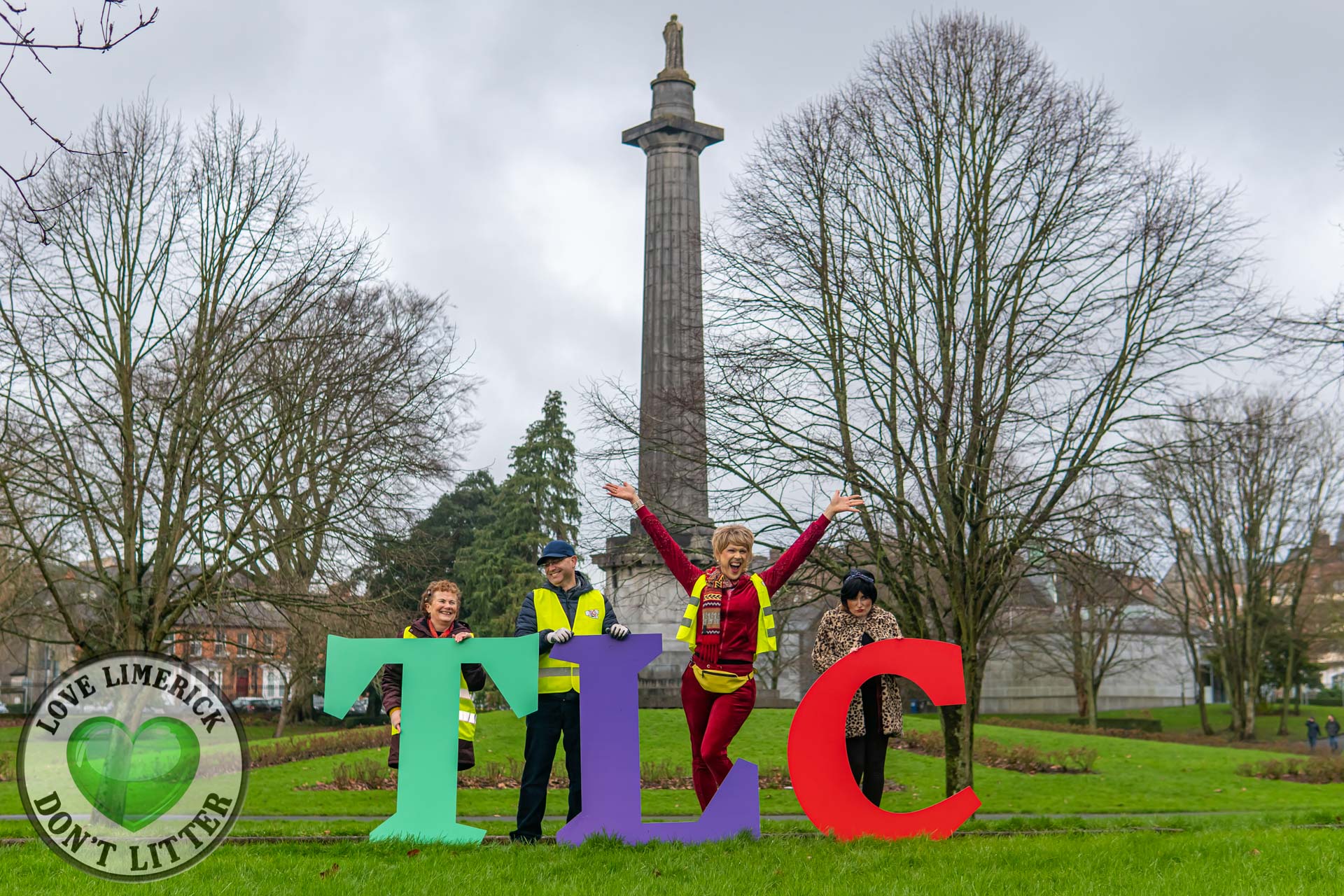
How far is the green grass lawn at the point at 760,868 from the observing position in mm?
6117

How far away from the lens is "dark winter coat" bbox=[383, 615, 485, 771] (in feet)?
26.7

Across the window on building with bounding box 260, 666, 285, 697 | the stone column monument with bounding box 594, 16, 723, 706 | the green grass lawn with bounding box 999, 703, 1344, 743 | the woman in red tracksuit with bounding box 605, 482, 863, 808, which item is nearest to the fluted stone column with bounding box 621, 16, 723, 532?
the stone column monument with bounding box 594, 16, 723, 706

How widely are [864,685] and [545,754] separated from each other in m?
2.29

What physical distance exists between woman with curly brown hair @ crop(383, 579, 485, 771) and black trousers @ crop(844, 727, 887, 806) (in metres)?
2.64

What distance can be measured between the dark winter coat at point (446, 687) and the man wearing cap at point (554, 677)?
1.37 feet

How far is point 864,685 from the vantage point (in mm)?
8352

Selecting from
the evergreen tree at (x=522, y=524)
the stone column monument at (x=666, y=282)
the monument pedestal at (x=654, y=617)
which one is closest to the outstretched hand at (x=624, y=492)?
the stone column monument at (x=666, y=282)

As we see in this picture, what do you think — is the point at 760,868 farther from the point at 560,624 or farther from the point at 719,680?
the point at 560,624

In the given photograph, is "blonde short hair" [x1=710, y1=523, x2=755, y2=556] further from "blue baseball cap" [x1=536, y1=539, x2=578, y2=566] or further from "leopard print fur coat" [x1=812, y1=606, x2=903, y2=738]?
"blue baseball cap" [x1=536, y1=539, x2=578, y2=566]

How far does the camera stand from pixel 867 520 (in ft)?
43.9

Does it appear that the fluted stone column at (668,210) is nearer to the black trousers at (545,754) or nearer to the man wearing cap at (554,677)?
the man wearing cap at (554,677)

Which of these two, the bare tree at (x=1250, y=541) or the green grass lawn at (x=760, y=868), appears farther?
the bare tree at (x=1250, y=541)

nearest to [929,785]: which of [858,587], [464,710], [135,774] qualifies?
[858,587]

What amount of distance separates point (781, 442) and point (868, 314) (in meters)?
1.91
